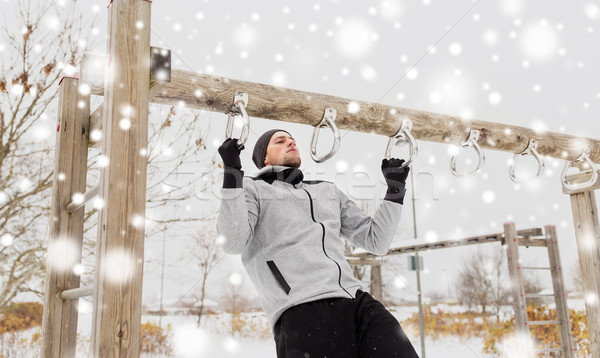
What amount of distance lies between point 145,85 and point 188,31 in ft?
13.9

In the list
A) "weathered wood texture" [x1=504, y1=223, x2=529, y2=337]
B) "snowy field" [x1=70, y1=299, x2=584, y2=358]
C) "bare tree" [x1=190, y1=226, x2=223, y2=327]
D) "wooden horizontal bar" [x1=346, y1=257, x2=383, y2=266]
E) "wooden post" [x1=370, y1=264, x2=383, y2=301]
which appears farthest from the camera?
"wooden post" [x1=370, y1=264, x2=383, y2=301]

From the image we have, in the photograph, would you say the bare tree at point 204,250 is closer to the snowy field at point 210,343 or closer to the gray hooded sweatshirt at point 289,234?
the snowy field at point 210,343

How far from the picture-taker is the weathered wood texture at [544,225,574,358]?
18.0ft

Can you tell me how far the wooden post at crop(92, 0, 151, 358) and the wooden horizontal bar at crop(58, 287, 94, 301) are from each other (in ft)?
0.55

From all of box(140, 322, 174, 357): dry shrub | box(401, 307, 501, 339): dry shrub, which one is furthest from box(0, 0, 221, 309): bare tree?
box(401, 307, 501, 339): dry shrub

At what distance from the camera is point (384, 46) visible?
10.2m

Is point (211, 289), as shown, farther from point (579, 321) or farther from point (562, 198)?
point (562, 198)

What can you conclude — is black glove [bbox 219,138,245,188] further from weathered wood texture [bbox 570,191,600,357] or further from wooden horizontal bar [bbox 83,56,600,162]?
weathered wood texture [bbox 570,191,600,357]

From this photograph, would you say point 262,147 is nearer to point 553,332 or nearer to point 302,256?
point 302,256

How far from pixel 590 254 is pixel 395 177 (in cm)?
173

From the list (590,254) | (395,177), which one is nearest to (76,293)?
(395,177)

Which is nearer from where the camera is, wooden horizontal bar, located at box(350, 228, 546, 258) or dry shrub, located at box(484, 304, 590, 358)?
wooden horizontal bar, located at box(350, 228, 546, 258)

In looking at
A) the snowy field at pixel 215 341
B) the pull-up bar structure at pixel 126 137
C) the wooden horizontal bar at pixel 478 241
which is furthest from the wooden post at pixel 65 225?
the wooden horizontal bar at pixel 478 241

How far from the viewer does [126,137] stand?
4.53 feet
